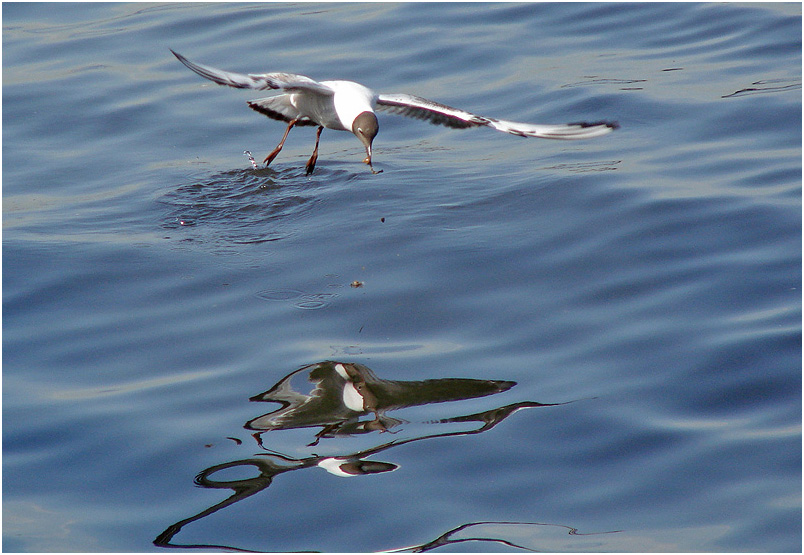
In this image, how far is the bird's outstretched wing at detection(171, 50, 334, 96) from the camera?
223 inches

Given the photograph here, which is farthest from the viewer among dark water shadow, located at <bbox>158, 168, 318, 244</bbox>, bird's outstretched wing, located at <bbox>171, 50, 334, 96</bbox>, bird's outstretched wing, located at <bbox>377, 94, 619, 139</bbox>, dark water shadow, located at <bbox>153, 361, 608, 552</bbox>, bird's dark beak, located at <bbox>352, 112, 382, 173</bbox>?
dark water shadow, located at <bbox>158, 168, 318, 244</bbox>

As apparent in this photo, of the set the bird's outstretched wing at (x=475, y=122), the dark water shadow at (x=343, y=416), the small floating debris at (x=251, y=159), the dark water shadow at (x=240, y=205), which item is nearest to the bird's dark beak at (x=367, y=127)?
the bird's outstretched wing at (x=475, y=122)

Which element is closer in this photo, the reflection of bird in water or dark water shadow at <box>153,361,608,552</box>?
dark water shadow at <box>153,361,608,552</box>

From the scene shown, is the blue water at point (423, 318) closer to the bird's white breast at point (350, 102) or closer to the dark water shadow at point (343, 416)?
the dark water shadow at point (343, 416)

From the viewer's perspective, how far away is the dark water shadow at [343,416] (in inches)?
177

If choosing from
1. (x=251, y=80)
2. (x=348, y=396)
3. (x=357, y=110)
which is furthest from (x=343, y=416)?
→ (x=357, y=110)

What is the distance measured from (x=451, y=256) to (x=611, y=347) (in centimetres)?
157

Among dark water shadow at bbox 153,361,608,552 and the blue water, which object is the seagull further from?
dark water shadow at bbox 153,361,608,552

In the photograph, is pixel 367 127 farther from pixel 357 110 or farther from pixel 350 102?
pixel 350 102

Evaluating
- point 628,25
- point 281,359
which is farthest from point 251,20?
point 281,359

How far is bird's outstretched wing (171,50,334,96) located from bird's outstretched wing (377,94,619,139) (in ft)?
2.77

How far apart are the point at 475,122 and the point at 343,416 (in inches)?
112

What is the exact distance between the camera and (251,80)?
19.5ft

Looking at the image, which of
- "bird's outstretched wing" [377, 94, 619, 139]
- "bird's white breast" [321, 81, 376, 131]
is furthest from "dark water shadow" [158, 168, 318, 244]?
"bird's outstretched wing" [377, 94, 619, 139]
